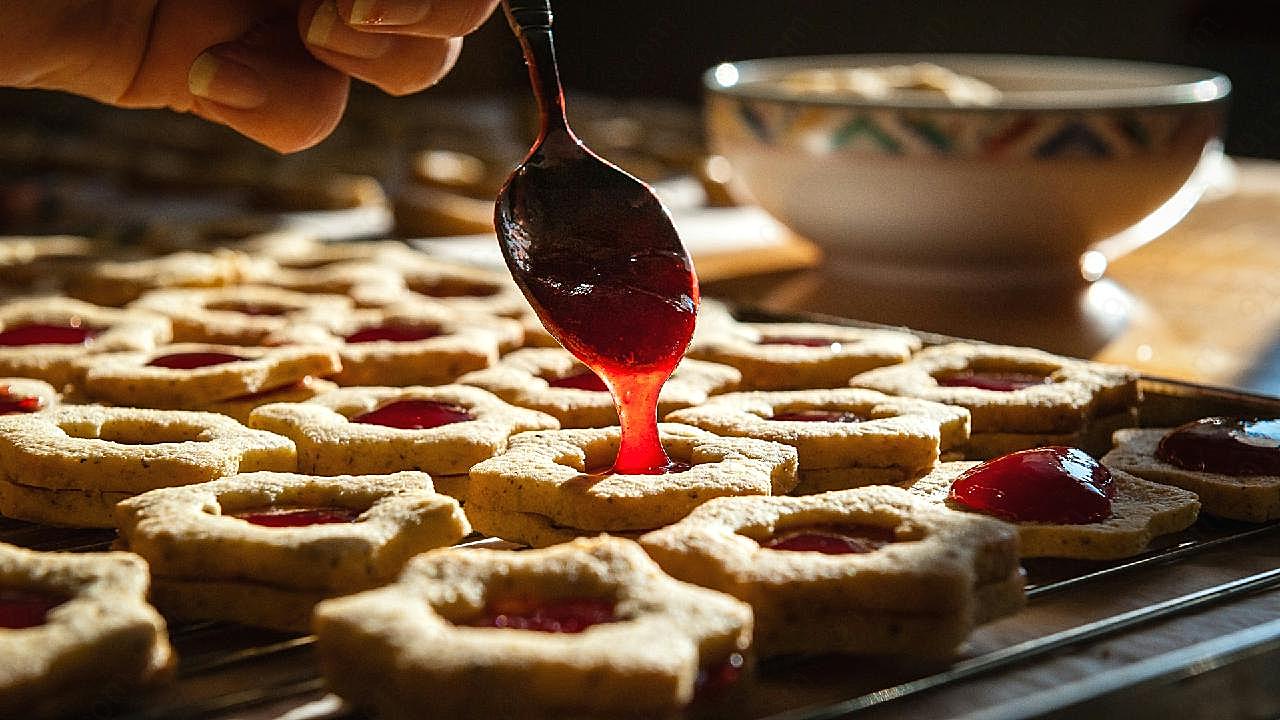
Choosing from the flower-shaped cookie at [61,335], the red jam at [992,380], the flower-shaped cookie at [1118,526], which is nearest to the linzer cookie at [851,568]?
the flower-shaped cookie at [1118,526]

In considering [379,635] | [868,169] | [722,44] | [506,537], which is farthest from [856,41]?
[379,635]

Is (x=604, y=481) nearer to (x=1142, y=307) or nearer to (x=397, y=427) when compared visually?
(x=397, y=427)

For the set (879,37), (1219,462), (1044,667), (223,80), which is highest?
(879,37)

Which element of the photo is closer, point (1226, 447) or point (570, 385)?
point (1226, 447)

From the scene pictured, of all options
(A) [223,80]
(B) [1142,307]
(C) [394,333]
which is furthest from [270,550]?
(B) [1142,307]

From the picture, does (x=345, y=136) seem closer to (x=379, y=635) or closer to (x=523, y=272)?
(x=523, y=272)

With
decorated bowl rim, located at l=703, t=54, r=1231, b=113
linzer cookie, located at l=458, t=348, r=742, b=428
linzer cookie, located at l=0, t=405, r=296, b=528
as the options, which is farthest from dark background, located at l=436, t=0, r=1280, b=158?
linzer cookie, located at l=0, t=405, r=296, b=528
